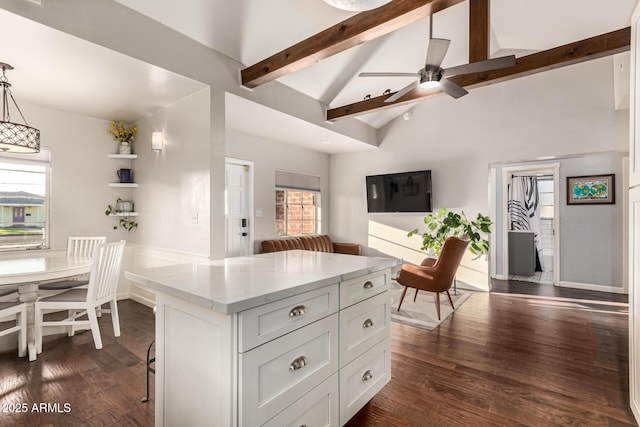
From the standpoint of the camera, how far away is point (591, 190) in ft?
15.8

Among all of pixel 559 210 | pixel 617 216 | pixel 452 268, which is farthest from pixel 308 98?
Answer: pixel 617 216

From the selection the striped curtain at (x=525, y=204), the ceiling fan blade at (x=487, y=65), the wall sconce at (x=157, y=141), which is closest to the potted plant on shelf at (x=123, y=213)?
the wall sconce at (x=157, y=141)

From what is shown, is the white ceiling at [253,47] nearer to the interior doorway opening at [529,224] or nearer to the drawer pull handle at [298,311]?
the drawer pull handle at [298,311]

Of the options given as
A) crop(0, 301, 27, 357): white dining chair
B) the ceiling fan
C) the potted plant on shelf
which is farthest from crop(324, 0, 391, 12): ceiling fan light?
the potted plant on shelf

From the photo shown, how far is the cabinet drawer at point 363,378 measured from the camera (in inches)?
61.4

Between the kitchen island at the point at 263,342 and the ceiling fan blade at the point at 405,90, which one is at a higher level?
the ceiling fan blade at the point at 405,90

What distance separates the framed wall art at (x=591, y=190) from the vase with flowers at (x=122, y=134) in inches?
267

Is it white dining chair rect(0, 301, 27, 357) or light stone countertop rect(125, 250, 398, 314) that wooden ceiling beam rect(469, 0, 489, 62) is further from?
white dining chair rect(0, 301, 27, 357)

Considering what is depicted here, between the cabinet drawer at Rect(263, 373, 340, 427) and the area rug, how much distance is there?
2.00 meters

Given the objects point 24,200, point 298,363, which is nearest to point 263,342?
point 298,363

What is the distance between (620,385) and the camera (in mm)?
2127

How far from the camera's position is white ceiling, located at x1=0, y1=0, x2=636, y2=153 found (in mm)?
2377

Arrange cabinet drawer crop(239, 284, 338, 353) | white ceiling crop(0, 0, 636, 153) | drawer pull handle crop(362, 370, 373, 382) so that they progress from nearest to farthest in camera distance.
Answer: cabinet drawer crop(239, 284, 338, 353) < drawer pull handle crop(362, 370, 373, 382) < white ceiling crop(0, 0, 636, 153)

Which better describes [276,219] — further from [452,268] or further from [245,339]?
[245,339]
